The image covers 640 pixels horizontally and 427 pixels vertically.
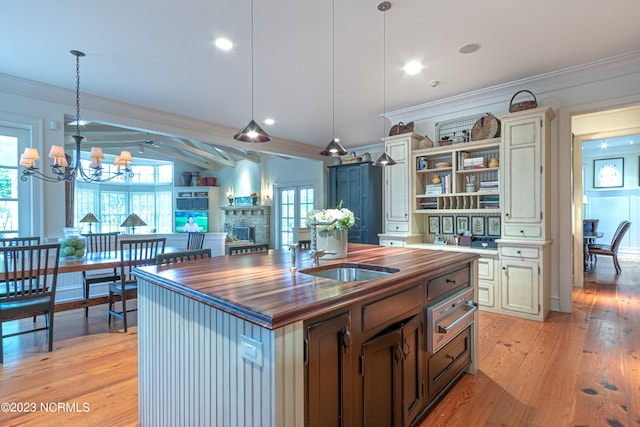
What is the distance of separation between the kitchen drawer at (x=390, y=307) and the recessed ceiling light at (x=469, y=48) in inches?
98.6

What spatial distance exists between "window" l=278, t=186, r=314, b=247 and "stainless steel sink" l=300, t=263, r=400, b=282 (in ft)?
19.6

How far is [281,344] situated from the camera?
106 centimetres

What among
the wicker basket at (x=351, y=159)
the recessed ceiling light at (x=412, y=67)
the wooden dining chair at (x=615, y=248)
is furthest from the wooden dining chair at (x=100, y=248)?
the wooden dining chair at (x=615, y=248)

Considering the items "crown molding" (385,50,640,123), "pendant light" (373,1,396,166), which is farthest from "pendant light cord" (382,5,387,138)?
"crown molding" (385,50,640,123)

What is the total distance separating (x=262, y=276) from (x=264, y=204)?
7.82 meters

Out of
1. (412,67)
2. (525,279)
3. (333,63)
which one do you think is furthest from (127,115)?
(525,279)

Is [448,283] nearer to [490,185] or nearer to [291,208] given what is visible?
[490,185]

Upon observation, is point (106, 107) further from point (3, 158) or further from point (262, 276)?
point (262, 276)

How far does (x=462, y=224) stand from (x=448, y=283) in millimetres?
2729

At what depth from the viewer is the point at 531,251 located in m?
3.60

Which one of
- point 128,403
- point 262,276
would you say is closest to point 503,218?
point 262,276

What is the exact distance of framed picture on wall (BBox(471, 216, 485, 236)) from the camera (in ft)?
14.5

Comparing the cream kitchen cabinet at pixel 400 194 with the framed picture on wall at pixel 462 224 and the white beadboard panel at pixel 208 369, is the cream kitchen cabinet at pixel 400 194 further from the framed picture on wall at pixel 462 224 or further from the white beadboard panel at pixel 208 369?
the white beadboard panel at pixel 208 369

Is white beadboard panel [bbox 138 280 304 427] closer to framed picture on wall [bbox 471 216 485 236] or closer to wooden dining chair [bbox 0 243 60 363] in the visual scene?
wooden dining chair [bbox 0 243 60 363]
